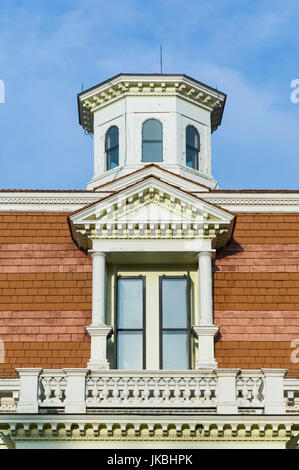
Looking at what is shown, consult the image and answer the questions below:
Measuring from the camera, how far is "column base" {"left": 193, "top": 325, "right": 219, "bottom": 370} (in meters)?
26.4

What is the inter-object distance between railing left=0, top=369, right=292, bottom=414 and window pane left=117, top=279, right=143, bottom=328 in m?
2.16

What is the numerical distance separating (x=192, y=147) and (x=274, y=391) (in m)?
12.4

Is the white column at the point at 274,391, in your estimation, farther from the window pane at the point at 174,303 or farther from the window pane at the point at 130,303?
the window pane at the point at 130,303

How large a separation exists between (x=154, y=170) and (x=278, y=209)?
3259 millimetres

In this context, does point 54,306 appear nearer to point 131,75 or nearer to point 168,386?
point 168,386

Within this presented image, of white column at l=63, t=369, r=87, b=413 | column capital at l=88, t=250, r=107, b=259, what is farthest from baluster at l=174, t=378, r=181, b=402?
column capital at l=88, t=250, r=107, b=259

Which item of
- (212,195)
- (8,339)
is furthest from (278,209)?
(8,339)

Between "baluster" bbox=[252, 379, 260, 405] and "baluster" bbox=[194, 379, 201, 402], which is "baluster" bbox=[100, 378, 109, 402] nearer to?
"baluster" bbox=[194, 379, 201, 402]

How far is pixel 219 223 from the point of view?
91.4 ft

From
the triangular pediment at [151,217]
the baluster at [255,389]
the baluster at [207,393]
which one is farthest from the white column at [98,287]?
the baluster at [255,389]

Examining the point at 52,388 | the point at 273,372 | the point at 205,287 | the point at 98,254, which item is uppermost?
the point at 98,254

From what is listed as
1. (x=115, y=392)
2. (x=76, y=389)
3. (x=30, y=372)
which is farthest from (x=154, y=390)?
(x=30, y=372)

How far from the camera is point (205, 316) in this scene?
2708cm

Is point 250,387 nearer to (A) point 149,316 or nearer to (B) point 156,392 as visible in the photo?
(B) point 156,392
